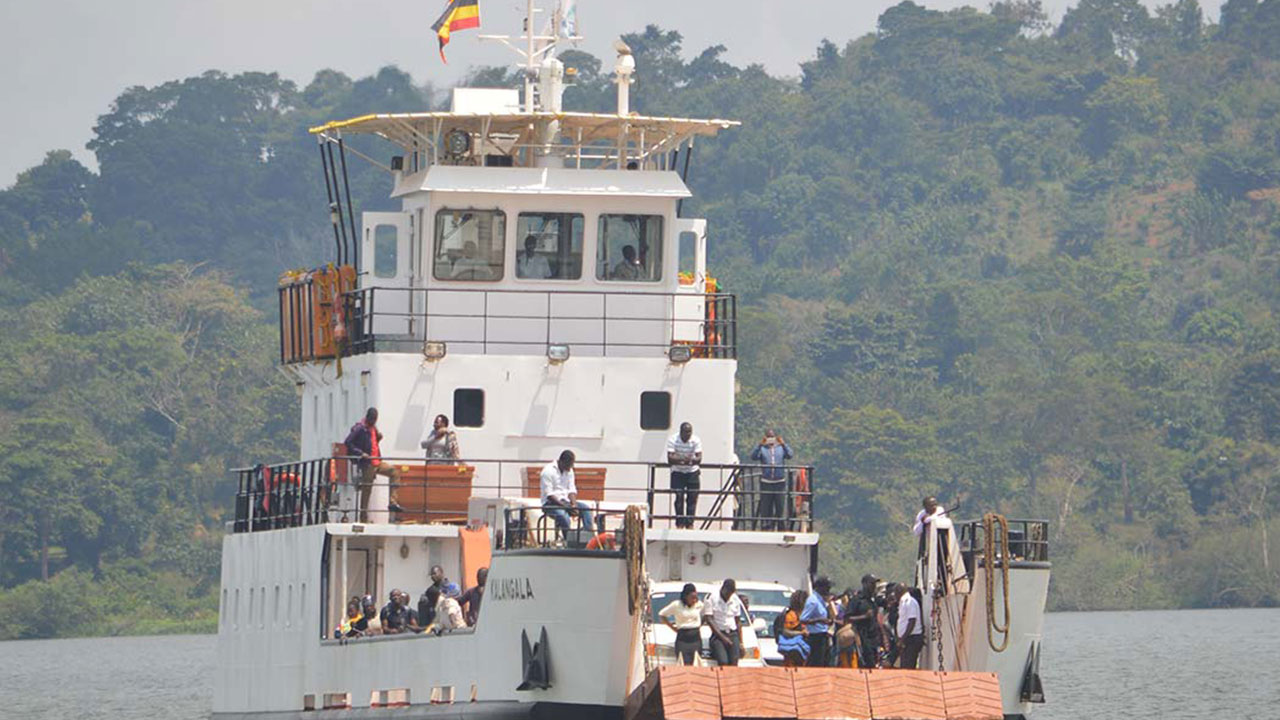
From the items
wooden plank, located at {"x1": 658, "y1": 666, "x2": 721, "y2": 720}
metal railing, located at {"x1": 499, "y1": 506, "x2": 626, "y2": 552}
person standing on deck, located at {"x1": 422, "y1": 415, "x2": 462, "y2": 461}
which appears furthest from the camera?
person standing on deck, located at {"x1": 422, "y1": 415, "x2": 462, "y2": 461}

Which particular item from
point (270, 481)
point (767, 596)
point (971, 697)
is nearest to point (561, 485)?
point (767, 596)

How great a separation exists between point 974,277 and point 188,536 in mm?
51073

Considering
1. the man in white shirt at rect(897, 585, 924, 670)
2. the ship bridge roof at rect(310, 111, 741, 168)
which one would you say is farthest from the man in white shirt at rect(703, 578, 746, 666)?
the ship bridge roof at rect(310, 111, 741, 168)

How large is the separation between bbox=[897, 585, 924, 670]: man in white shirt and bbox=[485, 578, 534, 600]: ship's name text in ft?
12.6

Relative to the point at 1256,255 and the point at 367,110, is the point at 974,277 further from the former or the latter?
the point at 367,110

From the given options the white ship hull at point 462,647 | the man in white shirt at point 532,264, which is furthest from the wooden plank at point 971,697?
the man in white shirt at point 532,264

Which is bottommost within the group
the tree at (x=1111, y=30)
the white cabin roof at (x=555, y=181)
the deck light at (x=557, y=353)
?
the deck light at (x=557, y=353)

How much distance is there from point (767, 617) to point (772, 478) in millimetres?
2578

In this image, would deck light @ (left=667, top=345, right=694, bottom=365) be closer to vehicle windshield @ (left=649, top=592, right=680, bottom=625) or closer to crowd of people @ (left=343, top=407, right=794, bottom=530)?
crowd of people @ (left=343, top=407, right=794, bottom=530)

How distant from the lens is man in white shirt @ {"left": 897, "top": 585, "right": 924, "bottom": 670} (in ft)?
88.0

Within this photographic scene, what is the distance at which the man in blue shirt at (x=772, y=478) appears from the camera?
99.0 ft

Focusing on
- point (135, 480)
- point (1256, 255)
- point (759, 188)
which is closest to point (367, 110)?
point (759, 188)

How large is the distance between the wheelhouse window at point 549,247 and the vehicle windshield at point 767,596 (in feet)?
18.7

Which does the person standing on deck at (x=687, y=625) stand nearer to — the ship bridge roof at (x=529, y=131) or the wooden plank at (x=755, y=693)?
the wooden plank at (x=755, y=693)
